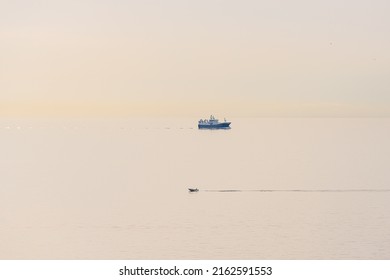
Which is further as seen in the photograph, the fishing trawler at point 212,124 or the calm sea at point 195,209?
the fishing trawler at point 212,124

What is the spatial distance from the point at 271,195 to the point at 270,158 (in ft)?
132

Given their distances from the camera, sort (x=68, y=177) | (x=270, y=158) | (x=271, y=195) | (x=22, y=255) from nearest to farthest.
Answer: (x=22, y=255) → (x=271, y=195) → (x=68, y=177) → (x=270, y=158)

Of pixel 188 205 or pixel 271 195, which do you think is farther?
pixel 271 195

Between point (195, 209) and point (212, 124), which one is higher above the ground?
point (212, 124)

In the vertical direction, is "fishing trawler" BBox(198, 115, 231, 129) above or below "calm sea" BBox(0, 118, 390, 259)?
above

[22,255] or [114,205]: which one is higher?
[114,205]

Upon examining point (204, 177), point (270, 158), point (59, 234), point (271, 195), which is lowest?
point (59, 234)

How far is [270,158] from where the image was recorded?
94.8 meters

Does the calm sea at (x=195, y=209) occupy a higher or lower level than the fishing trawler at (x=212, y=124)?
lower

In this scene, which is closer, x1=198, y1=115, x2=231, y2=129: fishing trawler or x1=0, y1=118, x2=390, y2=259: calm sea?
x1=0, y1=118, x2=390, y2=259: calm sea

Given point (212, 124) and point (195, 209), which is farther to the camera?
point (212, 124)
